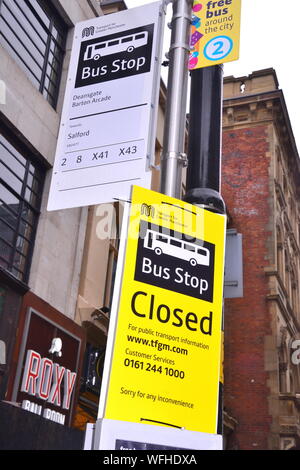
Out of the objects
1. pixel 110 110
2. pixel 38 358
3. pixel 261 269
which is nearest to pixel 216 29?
pixel 110 110

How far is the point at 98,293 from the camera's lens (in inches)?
516

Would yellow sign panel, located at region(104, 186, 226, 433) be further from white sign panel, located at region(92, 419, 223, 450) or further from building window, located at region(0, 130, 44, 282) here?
building window, located at region(0, 130, 44, 282)

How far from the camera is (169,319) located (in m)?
4.06

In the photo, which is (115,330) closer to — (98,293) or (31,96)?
(31,96)

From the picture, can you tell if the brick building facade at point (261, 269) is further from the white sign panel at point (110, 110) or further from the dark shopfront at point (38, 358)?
the white sign panel at point (110, 110)

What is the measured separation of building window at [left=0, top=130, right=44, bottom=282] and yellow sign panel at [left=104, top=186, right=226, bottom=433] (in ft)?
21.2

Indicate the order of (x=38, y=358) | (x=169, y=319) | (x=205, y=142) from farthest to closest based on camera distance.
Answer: (x=38, y=358) → (x=205, y=142) → (x=169, y=319)

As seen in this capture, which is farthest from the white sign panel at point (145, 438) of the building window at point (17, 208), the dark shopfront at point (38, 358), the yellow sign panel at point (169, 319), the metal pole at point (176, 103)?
the building window at point (17, 208)

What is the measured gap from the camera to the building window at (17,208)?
10484mm

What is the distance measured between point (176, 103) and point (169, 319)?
2419 mm

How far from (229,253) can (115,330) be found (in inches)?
93.1

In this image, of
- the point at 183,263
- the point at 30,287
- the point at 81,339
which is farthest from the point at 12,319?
the point at 183,263

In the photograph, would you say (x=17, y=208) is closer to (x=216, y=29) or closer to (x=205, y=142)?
(x=216, y=29)
